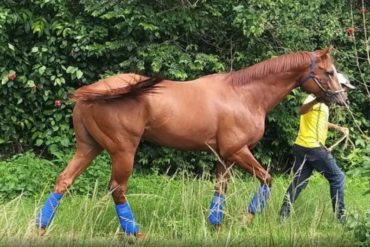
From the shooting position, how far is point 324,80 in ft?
20.3

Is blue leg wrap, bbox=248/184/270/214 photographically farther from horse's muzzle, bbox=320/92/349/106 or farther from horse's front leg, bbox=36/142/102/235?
horse's front leg, bbox=36/142/102/235

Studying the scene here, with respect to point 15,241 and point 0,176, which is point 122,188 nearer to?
point 15,241

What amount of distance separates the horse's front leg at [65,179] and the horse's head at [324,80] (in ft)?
7.40

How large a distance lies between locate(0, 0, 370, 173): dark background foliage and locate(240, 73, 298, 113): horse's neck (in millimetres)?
1902

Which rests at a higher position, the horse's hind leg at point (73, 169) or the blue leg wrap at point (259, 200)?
the horse's hind leg at point (73, 169)

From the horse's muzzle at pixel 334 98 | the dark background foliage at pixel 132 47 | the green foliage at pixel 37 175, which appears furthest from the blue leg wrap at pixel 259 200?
the dark background foliage at pixel 132 47

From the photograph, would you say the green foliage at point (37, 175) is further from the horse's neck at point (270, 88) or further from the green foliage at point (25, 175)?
the horse's neck at point (270, 88)

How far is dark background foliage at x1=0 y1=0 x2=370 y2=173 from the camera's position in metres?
→ 8.18

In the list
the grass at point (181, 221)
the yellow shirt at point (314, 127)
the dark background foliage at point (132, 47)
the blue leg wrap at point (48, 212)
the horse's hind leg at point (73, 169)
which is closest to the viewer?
the grass at point (181, 221)

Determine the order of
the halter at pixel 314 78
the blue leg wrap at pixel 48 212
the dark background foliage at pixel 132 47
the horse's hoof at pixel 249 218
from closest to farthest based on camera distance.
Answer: the horse's hoof at pixel 249 218
the blue leg wrap at pixel 48 212
the halter at pixel 314 78
the dark background foliage at pixel 132 47

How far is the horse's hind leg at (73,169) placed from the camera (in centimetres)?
539

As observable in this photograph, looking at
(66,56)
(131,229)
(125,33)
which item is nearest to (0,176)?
(66,56)

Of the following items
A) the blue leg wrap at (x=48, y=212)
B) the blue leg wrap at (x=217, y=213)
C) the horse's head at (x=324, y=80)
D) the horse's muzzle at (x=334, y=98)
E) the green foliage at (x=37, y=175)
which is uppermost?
the horse's head at (x=324, y=80)

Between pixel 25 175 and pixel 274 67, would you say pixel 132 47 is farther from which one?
pixel 274 67
